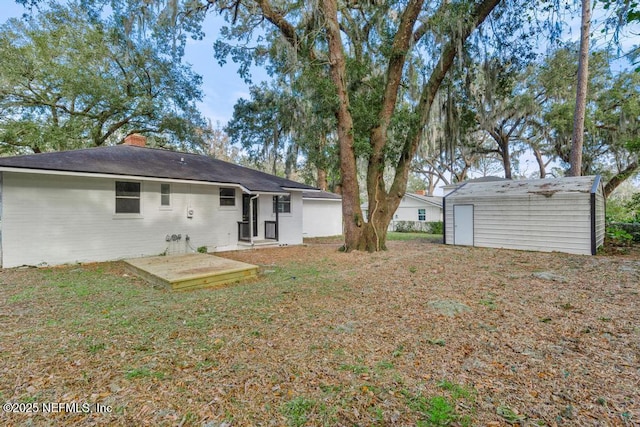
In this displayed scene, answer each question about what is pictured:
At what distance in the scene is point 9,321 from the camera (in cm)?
377

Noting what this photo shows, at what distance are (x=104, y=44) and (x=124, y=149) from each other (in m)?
6.76

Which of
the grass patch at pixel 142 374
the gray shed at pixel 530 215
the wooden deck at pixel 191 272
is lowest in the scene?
the grass patch at pixel 142 374

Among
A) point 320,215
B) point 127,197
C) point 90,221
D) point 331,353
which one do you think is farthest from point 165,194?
point 320,215

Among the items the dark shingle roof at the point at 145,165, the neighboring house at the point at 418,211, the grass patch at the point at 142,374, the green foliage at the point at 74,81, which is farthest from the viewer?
the neighboring house at the point at 418,211

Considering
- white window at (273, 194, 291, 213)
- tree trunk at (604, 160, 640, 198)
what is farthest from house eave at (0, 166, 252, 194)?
tree trunk at (604, 160, 640, 198)

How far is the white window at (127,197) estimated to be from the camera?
28.0ft

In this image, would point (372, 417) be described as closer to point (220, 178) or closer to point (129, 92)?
point (220, 178)

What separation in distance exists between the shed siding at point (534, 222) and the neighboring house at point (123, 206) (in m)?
7.86

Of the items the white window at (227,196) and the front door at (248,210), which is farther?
the front door at (248,210)

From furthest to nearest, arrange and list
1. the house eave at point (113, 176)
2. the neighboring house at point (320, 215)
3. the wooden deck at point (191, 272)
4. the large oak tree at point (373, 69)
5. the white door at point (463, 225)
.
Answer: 1. the neighboring house at point (320, 215)
2. the white door at point (463, 225)
3. the large oak tree at point (373, 69)
4. the house eave at point (113, 176)
5. the wooden deck at point (191, 272)

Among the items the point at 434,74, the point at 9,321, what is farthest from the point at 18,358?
the point at 434,74

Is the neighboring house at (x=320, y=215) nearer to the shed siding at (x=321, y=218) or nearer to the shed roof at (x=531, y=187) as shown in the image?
the shed siding at (x=321, y=218)

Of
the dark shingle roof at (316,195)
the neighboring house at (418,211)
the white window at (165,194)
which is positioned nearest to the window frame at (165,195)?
the white window at (165,194)

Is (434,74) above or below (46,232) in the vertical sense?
above
